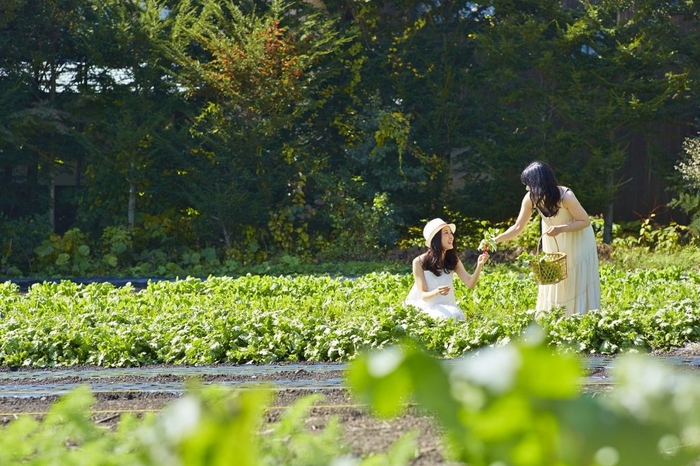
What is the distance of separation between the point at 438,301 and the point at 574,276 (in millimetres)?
Result: 1094

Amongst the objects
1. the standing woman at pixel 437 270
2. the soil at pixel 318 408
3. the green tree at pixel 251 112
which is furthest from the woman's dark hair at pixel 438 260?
the green tree at pixel 251 112

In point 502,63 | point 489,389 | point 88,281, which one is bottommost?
point 88,281

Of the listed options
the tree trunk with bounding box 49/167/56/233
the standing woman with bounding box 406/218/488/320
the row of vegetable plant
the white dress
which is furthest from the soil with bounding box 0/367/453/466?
the tree trunk with bounding box 49/167/56/233

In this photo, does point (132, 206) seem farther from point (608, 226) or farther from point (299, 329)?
point (299, 329)

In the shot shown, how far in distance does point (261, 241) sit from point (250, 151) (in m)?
1.62

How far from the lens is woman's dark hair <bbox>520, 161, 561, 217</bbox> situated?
7.84 m

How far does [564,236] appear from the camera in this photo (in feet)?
26.7

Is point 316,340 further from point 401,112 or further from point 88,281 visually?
point 401,112

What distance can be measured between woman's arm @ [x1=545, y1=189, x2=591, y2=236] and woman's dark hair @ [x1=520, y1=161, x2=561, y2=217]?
0.07m

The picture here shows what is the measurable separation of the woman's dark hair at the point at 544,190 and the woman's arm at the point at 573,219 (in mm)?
69

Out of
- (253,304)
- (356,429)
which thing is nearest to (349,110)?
(253,304)

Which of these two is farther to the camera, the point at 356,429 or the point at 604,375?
the point at 604,375

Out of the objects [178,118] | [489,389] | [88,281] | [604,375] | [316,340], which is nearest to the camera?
[489,389]

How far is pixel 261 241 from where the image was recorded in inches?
655
